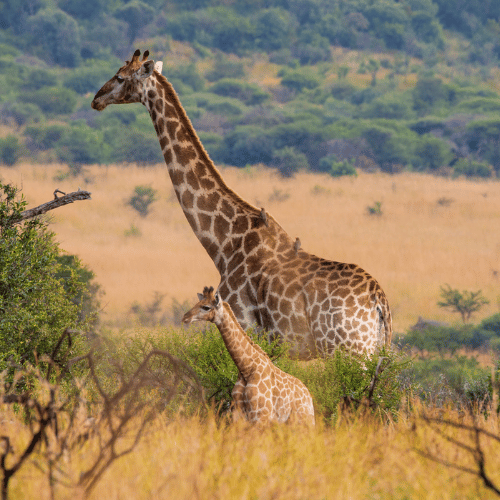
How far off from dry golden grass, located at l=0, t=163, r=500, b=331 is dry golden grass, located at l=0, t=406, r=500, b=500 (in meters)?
30.9

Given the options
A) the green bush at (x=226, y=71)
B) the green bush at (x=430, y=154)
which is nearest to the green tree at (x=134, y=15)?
the green bush at (x=226, y=71)

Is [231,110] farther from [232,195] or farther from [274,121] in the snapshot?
[232,195]

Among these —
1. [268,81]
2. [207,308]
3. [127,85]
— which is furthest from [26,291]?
[268,81]

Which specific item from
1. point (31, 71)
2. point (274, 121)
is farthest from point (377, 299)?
point (31, 71)

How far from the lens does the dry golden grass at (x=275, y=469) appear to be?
Result: 172 inches

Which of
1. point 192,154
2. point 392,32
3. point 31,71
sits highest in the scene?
point 392,32

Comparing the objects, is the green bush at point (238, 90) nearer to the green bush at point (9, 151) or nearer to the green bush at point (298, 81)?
the green bush at point (298, 81)

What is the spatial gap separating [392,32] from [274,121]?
37.3 metres

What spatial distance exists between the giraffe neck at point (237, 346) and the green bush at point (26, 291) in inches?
108

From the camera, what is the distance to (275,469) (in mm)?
4941

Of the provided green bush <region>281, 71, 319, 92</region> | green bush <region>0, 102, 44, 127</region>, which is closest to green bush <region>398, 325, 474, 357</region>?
green bush <region>0, 102, 44, 127</region>

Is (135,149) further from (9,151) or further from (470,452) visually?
(470,452)

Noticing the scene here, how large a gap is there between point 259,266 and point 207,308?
2487mm

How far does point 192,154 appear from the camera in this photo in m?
9.74
